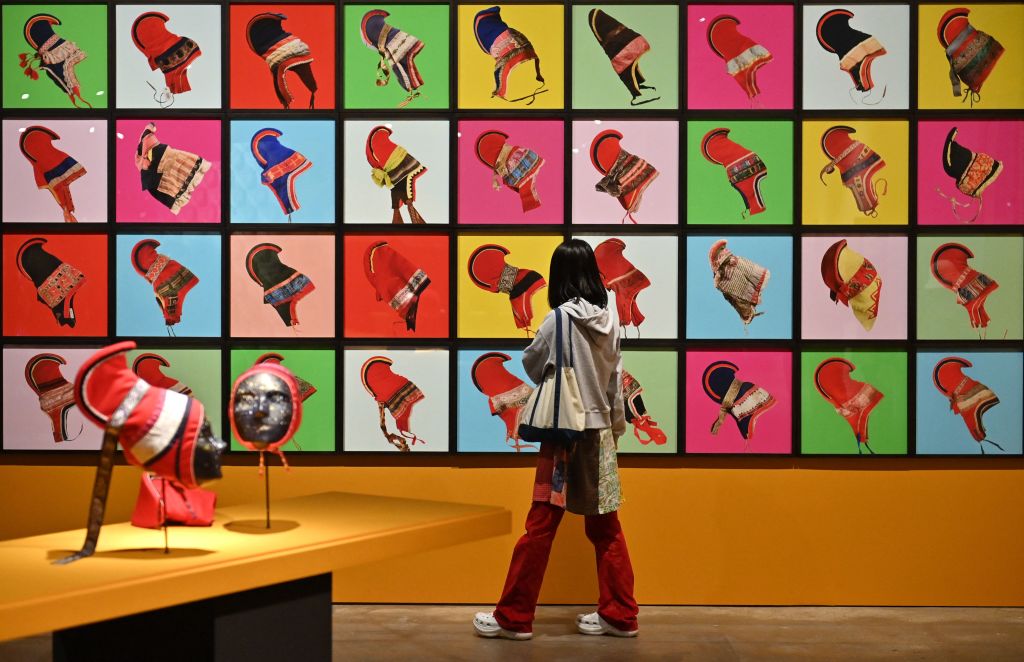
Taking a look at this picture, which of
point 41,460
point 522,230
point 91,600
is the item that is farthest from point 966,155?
point 41,460

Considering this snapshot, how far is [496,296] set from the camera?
187 inches

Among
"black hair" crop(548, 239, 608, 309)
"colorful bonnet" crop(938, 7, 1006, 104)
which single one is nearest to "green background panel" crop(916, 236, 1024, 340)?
"colorful bonnet" crop(938, 7, 1006, 104)

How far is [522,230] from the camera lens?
4.75 m

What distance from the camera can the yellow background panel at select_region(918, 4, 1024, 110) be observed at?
4.71 m

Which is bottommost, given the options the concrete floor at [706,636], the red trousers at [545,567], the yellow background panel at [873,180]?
the concrete floor at [706,636]

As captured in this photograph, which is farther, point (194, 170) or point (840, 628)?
point (194, 170)

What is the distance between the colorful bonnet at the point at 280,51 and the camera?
15.5 feet

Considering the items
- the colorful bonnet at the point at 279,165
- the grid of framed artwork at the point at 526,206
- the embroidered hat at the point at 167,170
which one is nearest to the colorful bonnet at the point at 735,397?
the grid of framed artwork at the point at 526,206

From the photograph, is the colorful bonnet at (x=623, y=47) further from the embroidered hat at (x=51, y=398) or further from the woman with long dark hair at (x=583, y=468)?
the embroidered hat at (x=51, y=398)

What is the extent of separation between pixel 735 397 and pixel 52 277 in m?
3.43

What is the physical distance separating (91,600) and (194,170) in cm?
307

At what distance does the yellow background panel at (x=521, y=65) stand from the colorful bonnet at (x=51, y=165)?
6.45 ft

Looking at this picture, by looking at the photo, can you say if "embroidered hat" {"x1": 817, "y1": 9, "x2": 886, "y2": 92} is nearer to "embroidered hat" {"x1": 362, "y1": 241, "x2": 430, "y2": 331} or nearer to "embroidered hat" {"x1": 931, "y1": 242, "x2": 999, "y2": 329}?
"embroidered hat" {"x1": 931, "y1": 242, "x2": 999, "y2": 329}

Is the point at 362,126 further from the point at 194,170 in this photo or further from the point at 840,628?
the point at 840,628
